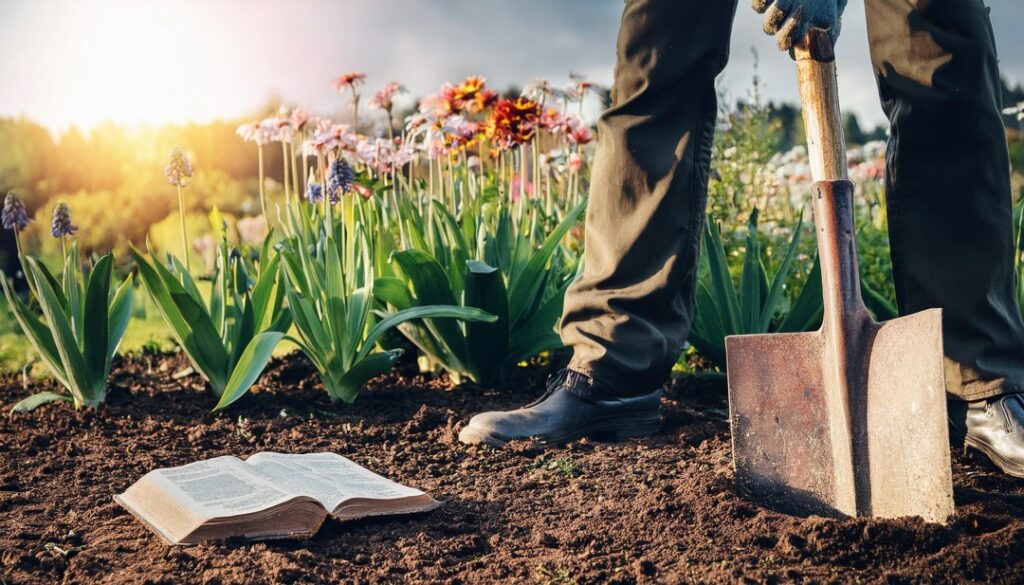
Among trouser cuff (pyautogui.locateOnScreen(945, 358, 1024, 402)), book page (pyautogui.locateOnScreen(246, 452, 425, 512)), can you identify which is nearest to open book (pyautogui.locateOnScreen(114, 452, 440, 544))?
book page (pyautogui.locateOnScreen(246, 452, 425, 512))

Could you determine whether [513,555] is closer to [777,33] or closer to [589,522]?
[589,522]

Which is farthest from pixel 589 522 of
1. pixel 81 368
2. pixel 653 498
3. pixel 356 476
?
pixel 81 368

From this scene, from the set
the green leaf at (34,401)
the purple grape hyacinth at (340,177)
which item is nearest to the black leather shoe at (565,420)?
the purple grape hyacinth at (340,177)

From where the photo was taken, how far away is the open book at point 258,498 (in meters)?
1.59

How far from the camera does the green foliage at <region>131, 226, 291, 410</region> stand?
251cm

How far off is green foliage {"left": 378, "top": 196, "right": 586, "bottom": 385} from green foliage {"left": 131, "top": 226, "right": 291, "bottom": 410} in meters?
0.36

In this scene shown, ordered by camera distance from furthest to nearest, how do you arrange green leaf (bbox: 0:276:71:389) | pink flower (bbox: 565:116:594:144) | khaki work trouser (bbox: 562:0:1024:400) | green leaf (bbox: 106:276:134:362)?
1. pink flower (bbox: 565:116:594:144)
2. green leaf (bbox: 106:276:134:362)
3. green leaf (bbox: 0:276:71:389)
4. khaki work trouser (bbox: 562:0:1024:400)

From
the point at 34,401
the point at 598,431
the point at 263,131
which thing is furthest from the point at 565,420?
the point at 263,131

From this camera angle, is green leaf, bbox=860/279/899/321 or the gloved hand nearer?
the gloved hand

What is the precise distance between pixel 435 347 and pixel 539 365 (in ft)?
1.34

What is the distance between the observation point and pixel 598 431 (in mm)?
2271

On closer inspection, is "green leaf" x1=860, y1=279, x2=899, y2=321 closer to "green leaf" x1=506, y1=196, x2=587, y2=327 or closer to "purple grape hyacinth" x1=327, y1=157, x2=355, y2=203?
"green leaf" x1=506, y1=196, x2=587, y2=327

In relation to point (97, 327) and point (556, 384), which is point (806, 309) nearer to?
point (556, 384)

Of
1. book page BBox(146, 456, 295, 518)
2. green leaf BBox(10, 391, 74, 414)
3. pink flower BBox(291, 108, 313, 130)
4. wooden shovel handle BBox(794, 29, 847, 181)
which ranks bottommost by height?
book page BBox(146, 456, 295, 518)
